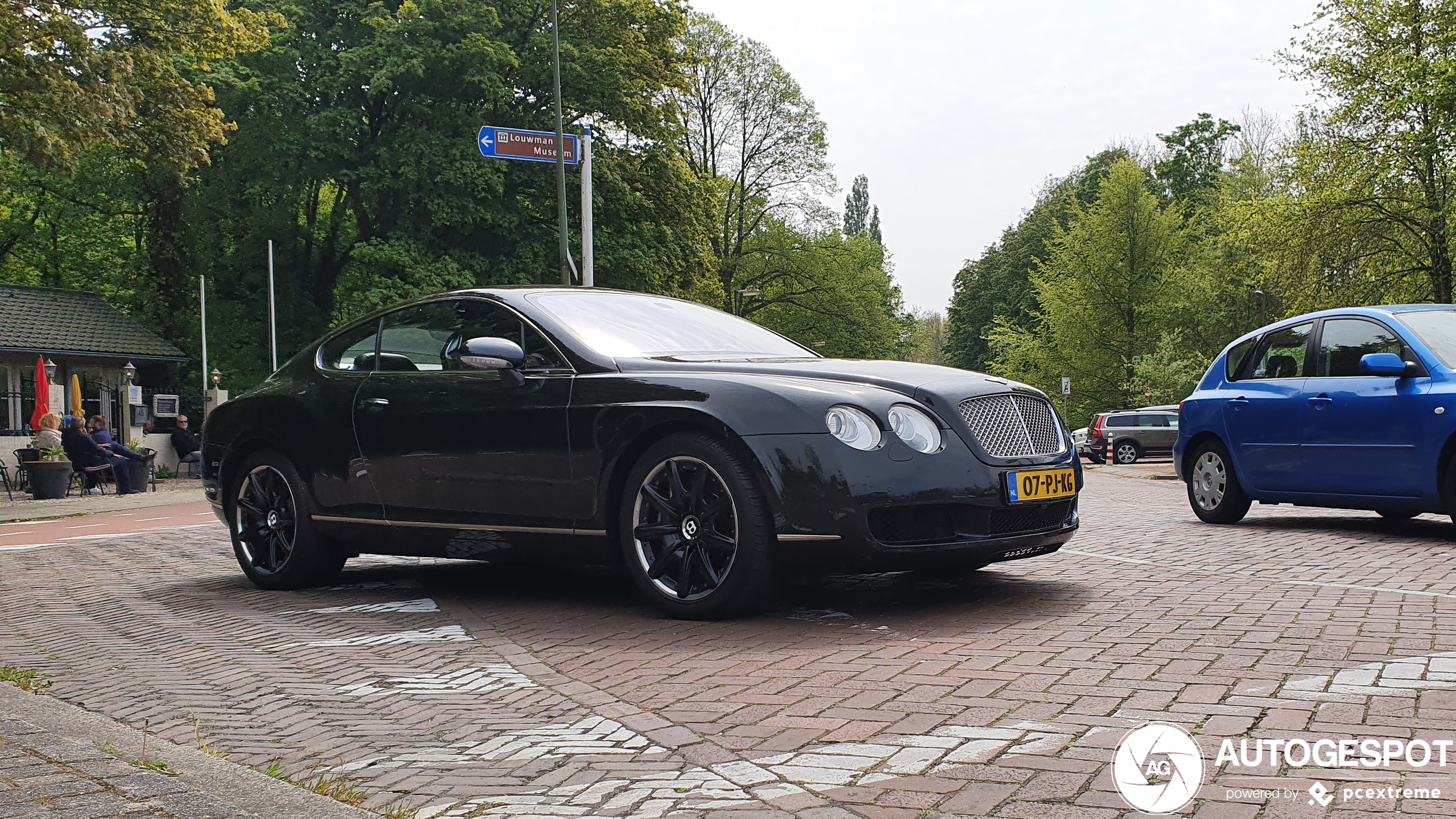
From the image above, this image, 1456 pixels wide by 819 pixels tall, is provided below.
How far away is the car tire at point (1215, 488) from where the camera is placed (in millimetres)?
10078

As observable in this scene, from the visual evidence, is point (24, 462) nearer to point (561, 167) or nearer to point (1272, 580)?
point (561, 167)

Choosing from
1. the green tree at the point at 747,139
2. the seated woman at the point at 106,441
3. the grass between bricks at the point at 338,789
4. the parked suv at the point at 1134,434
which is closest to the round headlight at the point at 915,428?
the grass between bricks at the point at 338,789

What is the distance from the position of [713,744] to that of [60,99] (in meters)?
15.3

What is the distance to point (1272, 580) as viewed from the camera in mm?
6387

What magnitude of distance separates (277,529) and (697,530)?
10.0ft

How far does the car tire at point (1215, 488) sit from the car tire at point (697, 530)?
20.0 feet

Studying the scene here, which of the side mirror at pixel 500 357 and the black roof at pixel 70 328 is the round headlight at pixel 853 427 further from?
the black roof at pixel 70 328

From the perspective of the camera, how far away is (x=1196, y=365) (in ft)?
152

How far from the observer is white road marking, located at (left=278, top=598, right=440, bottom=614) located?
6.34 meters

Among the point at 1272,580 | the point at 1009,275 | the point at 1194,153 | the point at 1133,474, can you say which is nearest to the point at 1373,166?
the point at 1133,474

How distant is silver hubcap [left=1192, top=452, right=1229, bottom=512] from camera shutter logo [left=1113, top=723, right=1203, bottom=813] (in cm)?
724

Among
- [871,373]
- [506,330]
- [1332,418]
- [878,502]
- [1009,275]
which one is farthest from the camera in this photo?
[1009,275]

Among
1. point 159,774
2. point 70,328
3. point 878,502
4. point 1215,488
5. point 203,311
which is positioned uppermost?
point 203,311

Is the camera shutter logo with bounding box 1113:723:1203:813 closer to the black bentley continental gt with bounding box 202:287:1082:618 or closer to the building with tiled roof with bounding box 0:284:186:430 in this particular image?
the black bentley continental gt with bounding box 202:287:1082:618
